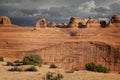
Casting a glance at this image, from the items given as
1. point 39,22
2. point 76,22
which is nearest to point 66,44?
point 39,22

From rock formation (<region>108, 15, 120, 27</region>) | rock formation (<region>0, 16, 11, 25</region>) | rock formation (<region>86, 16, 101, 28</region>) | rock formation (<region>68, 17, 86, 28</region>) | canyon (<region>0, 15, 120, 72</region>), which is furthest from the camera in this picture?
rock formation (<region>68, 17, 86, 28</region>)

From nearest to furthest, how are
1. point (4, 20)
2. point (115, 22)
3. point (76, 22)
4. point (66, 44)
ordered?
point (66, 44) → point (4, 20) → point (115, 22) → point (76, 22)

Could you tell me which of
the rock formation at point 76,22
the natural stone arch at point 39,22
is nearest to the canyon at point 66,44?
the natural stone arch at point 39,22

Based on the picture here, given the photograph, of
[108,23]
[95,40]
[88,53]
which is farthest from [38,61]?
[108,23]

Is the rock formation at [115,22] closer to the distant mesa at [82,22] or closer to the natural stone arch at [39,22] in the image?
the distant mesa at [82,22]

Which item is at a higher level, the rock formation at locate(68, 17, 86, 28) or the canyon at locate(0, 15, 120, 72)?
the rock formation at locate(68, 17, 86, 28)

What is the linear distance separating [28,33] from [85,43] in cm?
1275

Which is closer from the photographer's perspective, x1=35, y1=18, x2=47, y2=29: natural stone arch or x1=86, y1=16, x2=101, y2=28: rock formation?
x1=35, y1=18, x2=47, y2=29: natural stone arch

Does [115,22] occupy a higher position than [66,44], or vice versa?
[115,22]

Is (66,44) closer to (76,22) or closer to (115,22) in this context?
(115,22)

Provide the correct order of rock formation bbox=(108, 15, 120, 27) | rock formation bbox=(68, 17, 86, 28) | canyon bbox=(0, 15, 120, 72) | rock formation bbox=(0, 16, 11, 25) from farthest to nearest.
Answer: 1. rock formation bbox=(68, 17, 86, 28)
2. rock formation bbox=(108, 15, 120, 27)
3. rock formation bbox=(0, 16, 11, 25)
4. canyon bbox=(0, 15, 120, 72)

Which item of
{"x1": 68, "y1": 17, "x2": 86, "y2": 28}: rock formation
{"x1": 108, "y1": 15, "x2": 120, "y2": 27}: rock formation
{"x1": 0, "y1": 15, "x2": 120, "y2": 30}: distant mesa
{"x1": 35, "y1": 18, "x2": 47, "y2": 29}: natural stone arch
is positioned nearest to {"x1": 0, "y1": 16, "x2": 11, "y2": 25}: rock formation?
{"x1": 0, "y1": 15, "x2": 120, "y2": 30}: distant mesa

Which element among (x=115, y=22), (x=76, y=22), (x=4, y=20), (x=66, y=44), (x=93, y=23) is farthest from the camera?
(x=76, y=22)

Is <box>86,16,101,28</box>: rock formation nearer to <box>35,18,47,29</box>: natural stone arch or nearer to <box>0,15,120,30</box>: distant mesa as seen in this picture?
<box>0,15,120,30</box>: distant mesa
